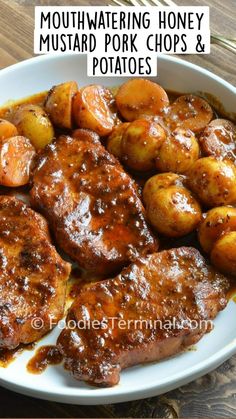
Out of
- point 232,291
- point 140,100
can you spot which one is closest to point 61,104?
point 140,100

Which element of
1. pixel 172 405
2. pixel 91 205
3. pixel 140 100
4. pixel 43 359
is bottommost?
pixel 172 405

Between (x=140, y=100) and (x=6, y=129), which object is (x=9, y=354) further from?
(x=140, y=100)

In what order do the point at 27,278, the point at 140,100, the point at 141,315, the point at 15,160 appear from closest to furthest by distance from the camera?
the point at 141,315
the point at 27,278
the point at 15,160
the point at 140,100

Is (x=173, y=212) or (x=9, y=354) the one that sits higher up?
(x=173, y=212)

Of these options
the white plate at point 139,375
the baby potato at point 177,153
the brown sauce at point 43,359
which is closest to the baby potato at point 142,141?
the baby potato at point 177,153

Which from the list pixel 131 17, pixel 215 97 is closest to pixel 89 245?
pixel 215 97

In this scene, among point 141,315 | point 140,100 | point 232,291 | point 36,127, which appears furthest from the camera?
point 140,100

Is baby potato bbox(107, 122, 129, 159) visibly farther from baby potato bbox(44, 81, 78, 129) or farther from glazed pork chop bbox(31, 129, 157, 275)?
baby potato bbox(44, 81, 78, 129)

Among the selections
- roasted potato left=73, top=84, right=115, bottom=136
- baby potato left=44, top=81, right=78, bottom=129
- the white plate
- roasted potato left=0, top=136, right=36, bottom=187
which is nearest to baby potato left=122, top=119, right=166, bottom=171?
roasted potato left=73, top=84, right=115, bottom=136
